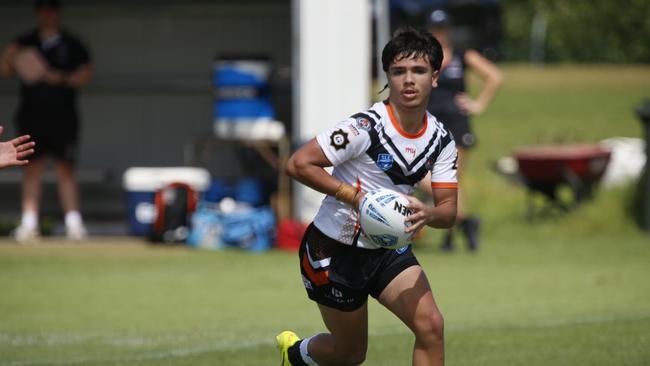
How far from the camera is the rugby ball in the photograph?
6.04 meters

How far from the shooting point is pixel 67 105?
49.1ft

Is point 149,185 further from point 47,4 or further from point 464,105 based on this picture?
point 464,105

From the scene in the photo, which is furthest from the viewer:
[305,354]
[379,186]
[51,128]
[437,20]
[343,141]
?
[51,128]

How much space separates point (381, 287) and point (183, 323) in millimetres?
4057

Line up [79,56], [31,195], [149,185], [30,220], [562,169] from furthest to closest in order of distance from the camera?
[562,169] < [149,185] < [79,56] < [30,220] < [31,195]

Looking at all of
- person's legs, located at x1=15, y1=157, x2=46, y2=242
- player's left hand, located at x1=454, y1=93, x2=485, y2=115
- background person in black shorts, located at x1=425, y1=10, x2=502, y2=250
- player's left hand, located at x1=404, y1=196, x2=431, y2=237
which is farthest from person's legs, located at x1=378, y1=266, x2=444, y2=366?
person's legs, located at x1=15, y1=157, x2=46, y2=242

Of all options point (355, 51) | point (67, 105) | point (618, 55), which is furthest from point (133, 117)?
point (618, 55)

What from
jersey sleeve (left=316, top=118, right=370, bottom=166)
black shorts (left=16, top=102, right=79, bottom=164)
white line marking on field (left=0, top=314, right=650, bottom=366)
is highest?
jersey sleeve (left=316, top=118, right=370, bottom=166)

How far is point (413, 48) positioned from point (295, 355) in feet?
6.11

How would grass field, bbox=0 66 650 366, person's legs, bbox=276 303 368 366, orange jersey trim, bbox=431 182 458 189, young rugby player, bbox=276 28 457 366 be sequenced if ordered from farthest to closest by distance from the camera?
1. grass field, bbox=0 66 650 366
2. person's legs, bbox=276 303 368 366
3. orange jersey trim, bbox=431 182 458 189
4. young rugby player, bbox=276 28 457 366

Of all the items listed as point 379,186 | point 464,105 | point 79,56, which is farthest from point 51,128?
point 379,186

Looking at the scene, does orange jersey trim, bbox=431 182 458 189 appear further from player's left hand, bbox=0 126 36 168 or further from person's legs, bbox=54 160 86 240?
person's legs, bbox=54 160 86 240

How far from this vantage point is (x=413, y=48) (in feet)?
20.9

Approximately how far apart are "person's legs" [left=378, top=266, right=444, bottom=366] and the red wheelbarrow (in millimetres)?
10105
